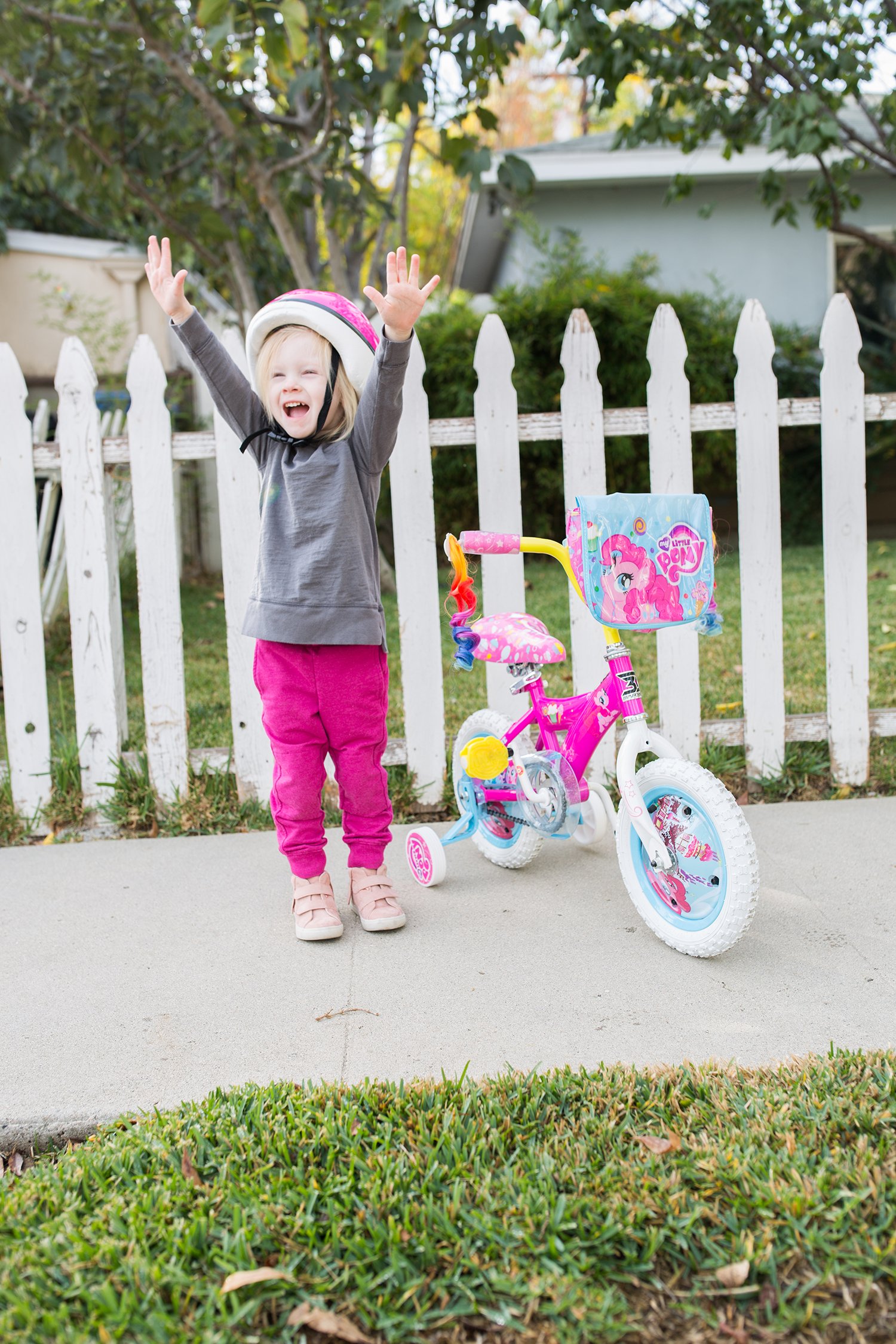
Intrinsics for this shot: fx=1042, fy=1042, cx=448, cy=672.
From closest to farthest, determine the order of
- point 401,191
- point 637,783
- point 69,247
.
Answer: point 637,783 < point 401,191 < point 69,247

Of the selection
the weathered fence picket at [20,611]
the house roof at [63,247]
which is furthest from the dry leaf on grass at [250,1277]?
the house roof at [63,247]

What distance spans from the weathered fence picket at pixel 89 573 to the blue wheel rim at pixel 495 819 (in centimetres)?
133

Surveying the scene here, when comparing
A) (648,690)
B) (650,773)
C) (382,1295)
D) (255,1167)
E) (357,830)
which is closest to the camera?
(382,1295)

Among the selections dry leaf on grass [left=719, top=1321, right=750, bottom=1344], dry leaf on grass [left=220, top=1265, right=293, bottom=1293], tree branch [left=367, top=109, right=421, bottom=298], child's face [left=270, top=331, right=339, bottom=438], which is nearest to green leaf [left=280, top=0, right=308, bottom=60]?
tree branch [left=367, top=109, right=421, bottom=298]

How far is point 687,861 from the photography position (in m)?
2.47

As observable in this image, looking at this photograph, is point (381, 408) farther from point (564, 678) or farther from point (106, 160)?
point (106, 160)

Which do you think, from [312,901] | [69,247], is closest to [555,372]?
[69,247]

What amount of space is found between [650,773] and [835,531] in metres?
1.56

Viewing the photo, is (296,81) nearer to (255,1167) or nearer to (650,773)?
(650,773)

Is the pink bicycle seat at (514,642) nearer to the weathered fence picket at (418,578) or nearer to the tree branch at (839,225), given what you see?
the weathered fence picket at (418,578)

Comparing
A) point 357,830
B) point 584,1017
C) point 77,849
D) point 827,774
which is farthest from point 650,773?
point 77,849

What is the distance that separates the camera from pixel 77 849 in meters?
3.41

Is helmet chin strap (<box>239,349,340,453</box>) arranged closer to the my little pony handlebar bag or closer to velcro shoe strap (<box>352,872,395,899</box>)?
the my little pony handlebar bag

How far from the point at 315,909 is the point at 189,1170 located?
1052 millimetres
